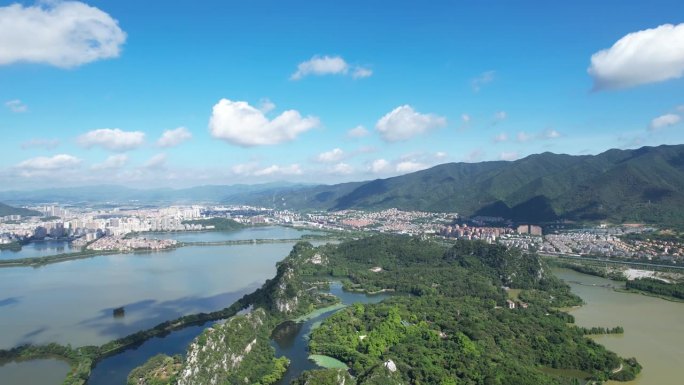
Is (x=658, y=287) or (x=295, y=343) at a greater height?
(x=658, y=287)

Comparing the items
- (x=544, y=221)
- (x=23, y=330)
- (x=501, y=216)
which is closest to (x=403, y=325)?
(x=23, y=330)

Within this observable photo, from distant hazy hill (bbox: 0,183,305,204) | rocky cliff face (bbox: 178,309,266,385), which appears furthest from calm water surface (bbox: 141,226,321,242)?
distant hazy hill (bbox: 0,183,305,204)

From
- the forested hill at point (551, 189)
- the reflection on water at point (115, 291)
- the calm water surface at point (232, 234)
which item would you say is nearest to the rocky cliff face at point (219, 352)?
the reflection on water at point (115, 291)

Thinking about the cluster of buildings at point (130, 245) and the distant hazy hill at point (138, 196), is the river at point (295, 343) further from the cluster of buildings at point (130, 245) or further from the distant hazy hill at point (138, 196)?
the distant hazy hill at point (138, 196)

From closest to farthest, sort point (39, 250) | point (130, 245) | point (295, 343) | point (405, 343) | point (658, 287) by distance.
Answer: point (405, 343), point (295, 343), point (658, 287), point (39, 250), point (130, 245)

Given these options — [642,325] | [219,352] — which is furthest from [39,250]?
[642,325]

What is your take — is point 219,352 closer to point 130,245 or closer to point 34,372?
point 34,372

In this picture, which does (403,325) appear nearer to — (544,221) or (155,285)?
(155,285)

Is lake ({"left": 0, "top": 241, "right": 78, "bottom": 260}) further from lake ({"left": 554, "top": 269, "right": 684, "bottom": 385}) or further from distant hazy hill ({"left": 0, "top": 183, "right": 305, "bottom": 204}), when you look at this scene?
distant hazy hill ({"left": 0, "top": 183, "right": 305, "bottom": 204})
